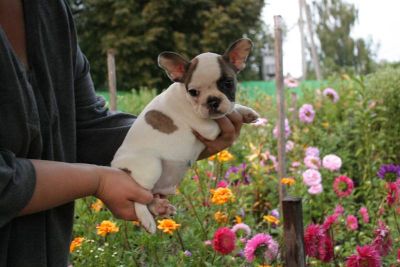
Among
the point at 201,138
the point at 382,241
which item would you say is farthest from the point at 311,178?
the point at 201,138

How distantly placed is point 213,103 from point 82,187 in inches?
11.8

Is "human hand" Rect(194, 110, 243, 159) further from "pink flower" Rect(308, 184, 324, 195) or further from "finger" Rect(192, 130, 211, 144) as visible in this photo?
"pink flower" Rect(308, 184, 324, 195)

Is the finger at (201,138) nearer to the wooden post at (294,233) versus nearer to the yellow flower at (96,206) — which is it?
the wooden post at (294,233)

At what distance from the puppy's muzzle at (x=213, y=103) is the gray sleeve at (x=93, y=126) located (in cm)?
29

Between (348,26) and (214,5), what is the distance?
1453cm

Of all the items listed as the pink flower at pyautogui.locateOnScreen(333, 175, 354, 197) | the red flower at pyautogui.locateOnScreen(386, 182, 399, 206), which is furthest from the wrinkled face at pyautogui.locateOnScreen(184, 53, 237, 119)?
the pink flower at pyautogui.locateOnScreen(333, 175, 354, 197)

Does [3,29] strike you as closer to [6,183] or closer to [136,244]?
[6,183]

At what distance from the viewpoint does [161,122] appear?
3.69 feet

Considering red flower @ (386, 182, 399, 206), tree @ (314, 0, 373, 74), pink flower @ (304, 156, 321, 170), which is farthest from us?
tree @ (314, 0, 373, 74)

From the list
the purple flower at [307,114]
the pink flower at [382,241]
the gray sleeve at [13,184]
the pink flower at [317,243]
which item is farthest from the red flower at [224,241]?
the purple flower at [307,114]

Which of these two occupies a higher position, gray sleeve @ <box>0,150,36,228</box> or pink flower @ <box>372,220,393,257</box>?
gray sleeve @ <box>0,150,36,228</box>

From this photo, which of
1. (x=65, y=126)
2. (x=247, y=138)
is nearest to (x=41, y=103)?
(x=65, y=126)

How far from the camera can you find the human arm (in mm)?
1005

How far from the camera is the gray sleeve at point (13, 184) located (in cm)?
93
